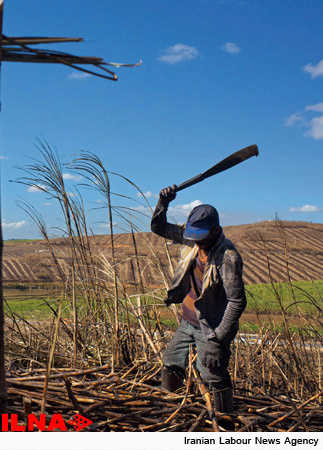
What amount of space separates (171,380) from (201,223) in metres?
1.10

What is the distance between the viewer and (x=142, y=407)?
275cm

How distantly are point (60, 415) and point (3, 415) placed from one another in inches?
19.9

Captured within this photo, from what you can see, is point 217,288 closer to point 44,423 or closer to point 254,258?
point 44,423

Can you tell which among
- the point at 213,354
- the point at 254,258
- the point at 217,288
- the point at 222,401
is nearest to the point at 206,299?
the point at 217,288

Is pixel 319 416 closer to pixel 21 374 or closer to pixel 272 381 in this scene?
pixel 272 381

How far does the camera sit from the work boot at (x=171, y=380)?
10.4ft

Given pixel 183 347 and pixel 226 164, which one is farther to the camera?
pixel 226 164

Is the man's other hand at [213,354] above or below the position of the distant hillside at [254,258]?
below

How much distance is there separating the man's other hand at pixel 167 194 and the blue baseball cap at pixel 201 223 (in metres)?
0.33

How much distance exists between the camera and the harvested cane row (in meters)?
2.55

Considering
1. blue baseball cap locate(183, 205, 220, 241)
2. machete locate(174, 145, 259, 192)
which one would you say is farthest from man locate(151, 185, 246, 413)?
machete locate(174, 145, 259, 192)

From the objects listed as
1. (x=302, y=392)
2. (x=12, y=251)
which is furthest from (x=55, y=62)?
(x=12, y=251)

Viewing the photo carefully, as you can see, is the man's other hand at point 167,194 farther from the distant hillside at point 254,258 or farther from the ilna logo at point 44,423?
the distant hillside at point 254,258

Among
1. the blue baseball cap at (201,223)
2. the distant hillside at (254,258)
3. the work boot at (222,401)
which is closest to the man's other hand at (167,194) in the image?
the blue baseball cap at (201,223)
